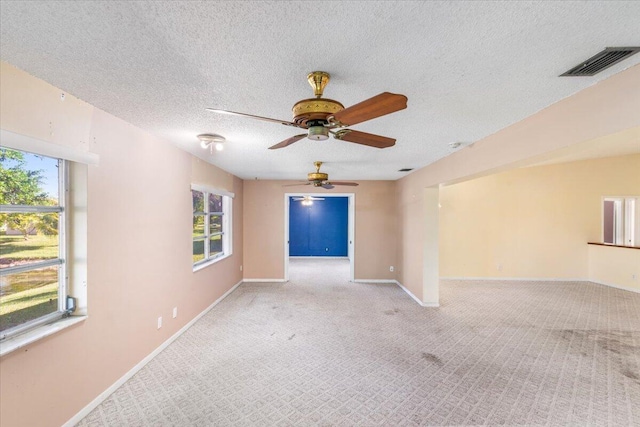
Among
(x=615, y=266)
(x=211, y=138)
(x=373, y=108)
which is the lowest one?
(x=615, y=266)

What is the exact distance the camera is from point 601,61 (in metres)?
1.46

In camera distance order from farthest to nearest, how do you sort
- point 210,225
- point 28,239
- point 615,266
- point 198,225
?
point 615,266 < point 210,225 < point 198,225 < point 28,239

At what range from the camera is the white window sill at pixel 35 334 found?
5.18ft

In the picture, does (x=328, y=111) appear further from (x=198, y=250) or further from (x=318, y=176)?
(x=198, y=250)

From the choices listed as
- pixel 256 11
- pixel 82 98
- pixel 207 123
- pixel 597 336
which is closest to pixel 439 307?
pixel 597 336

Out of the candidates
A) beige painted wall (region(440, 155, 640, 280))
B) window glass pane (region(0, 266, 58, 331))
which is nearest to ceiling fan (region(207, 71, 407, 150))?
window glass pane (region(0, 266, 58, 331))

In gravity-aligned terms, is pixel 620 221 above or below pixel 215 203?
below

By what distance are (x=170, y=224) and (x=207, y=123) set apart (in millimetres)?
1523

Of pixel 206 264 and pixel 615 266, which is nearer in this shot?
pixel 206 264

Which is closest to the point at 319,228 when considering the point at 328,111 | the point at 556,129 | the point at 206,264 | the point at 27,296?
the point at 206,264

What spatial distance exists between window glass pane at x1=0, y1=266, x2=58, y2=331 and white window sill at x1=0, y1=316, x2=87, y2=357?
0.33 feet

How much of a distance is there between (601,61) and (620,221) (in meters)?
7.31

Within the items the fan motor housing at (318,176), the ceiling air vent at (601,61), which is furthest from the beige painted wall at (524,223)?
the ceiling air vent at (601,61)

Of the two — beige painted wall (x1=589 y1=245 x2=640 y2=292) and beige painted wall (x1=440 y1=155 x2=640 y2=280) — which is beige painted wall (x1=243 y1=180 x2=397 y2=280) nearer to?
beige painted wall (x1=440 y1=155 x2=640 y2=280)
